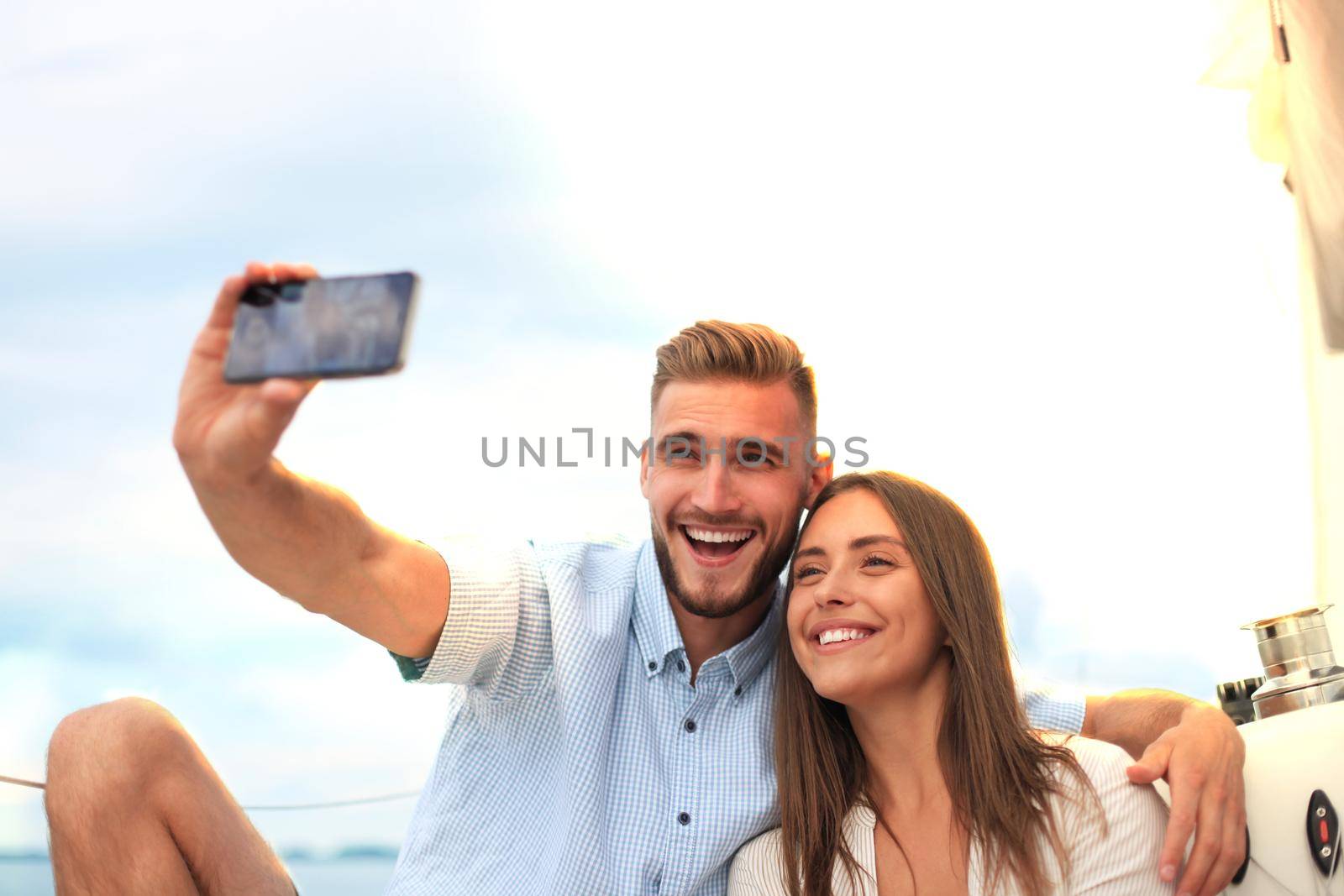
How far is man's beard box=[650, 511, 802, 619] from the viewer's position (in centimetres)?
159

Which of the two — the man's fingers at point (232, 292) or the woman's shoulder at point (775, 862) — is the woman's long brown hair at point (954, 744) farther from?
the man's fingers at point (232, 292)

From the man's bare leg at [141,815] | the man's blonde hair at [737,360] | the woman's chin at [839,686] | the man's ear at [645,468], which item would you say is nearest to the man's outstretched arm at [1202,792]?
the woman's chin at [839,686]

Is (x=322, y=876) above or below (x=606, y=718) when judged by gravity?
below

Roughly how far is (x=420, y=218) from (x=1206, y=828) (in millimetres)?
3934

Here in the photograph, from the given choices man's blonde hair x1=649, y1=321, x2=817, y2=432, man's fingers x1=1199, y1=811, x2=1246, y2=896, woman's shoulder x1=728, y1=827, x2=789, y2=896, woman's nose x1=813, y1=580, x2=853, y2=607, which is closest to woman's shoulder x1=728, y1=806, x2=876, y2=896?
woman's shoulder x1=728, y1=827, x2=789, y2=896

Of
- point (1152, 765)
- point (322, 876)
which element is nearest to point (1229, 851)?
point (1152, 765)

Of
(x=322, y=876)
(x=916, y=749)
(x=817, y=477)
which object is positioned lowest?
(x=322, y=876)

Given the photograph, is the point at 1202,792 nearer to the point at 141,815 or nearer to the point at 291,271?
the point at 291,271

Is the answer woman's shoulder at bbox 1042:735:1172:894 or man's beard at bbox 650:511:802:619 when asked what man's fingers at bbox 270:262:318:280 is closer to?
man's beard at bbox 650:511:802:619

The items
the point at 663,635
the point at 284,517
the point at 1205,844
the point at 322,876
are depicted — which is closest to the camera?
the point at 284,517

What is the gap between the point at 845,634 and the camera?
1.44 metres

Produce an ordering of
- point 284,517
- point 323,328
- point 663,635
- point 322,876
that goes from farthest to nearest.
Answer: point 322,876
point 663,635
point 284,517
point 323,328

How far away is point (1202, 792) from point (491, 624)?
859 millimetres

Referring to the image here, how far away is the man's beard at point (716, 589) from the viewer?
1592 mm
